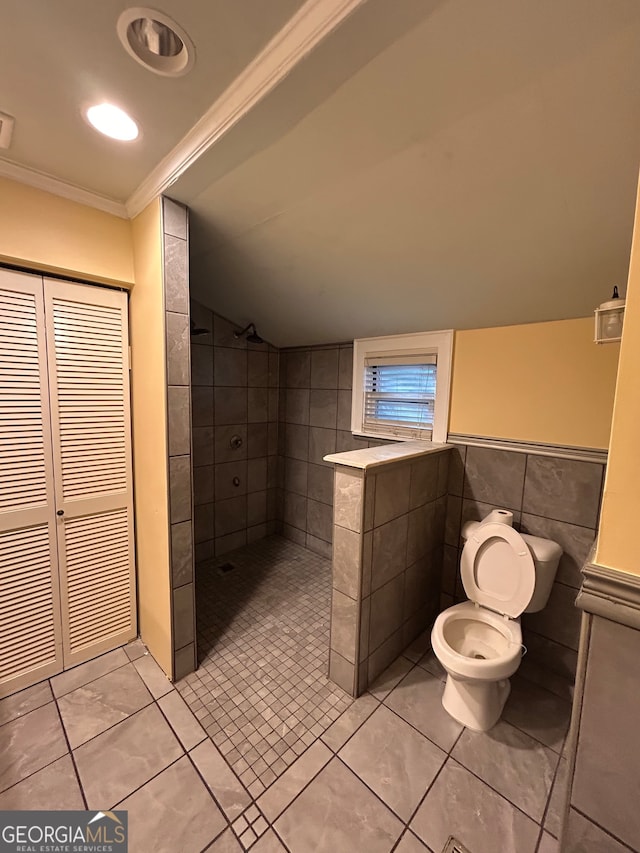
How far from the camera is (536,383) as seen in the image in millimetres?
1848

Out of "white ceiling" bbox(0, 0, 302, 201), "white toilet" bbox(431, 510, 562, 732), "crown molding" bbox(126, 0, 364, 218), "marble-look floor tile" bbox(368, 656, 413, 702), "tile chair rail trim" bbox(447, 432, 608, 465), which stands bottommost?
"marble-look floor tile" bbox(368, 656, 413, 702)

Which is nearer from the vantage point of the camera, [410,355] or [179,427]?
[179,427]

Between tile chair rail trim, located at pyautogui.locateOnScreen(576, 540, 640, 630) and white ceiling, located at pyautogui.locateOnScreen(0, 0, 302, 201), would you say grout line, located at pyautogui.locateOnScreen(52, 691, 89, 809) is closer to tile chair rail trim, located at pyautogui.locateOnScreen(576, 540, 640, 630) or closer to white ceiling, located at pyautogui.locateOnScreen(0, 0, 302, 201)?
tile chair rail trim, located at pyautogui.locateOnScreen(576, 540, 640, 630)

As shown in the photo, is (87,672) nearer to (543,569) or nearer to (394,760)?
(394,760)

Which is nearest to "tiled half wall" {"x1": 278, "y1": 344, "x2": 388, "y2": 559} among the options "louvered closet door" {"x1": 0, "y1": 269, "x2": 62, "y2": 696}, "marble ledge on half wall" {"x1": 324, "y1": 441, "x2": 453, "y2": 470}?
"marble ledge on half wall" {"x1": 324, "y1": 441, "x2": 453, "y2": 470}

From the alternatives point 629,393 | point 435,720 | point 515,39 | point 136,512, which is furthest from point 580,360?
point 136,512

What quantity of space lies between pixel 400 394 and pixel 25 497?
220cm

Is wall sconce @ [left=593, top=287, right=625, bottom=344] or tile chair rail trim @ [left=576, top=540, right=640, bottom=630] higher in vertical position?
wall sconce @ [left=593, top=287, right=625, bottom=344]

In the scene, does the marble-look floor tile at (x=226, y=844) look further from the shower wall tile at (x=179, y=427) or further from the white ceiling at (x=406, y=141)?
the white ceiling at (x=406, y=141)

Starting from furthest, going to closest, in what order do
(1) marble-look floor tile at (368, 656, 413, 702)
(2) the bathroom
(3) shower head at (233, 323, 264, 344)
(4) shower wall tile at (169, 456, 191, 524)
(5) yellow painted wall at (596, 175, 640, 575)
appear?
(3) shower head at (233, 323, 264, 344) → (1) marble-look floor tile at (368, 656, 413, 702) → (4) shower wall tile at (169, 456, 191, 524) → (2) the bathroom → (5) yellow painted wall at (596, 175, 640, 575)

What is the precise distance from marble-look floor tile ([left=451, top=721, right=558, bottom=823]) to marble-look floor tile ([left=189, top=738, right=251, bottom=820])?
877 millimetres

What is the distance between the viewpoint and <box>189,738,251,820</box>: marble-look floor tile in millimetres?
1245

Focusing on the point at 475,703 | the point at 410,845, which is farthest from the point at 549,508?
the point at 410,845

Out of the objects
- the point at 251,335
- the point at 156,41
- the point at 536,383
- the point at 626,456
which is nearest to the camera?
the point at 626,456
